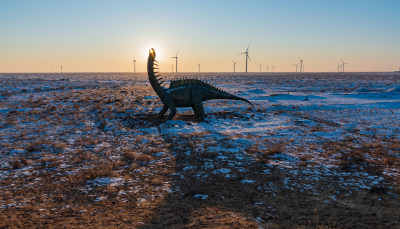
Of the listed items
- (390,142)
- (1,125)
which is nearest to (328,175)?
(390,142)

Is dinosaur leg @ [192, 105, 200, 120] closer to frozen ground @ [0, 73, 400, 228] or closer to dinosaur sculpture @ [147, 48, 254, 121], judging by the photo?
dinosaur sculpture @ [147, 48, 254, 121]

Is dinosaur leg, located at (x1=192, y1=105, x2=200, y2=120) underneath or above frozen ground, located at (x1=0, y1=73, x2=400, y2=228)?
above

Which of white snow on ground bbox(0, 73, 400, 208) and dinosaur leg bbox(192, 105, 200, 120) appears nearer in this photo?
white snow on ground bbox(0, 73, 400, 208)

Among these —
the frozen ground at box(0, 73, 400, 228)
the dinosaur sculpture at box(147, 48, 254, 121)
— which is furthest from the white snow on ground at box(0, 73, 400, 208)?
the dinosaur sculpture at box(147, 48, 254, 121)

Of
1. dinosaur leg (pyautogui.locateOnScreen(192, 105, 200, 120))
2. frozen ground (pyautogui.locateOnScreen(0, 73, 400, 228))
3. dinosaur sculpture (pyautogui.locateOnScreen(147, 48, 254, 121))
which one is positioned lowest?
frozen ground (pyautogui.locateOnScreen(0, 73, 400, 228))

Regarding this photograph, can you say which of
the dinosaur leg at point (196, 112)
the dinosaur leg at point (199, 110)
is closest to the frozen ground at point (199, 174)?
the dinosaur leg at point (199, 110)

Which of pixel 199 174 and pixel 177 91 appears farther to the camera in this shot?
pixel 177 91

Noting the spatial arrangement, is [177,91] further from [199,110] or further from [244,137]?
[244,137]

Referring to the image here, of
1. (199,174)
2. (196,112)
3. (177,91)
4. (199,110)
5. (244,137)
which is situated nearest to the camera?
(199,174)

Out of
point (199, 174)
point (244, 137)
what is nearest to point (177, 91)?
point (244, 137)

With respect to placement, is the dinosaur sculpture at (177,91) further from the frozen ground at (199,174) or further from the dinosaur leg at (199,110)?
the frozen ground at (199,174)

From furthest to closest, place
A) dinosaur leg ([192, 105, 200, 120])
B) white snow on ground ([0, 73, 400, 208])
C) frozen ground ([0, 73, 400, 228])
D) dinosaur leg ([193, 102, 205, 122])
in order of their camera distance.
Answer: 1. dinosaur leg ([192, 105, 200, 120])
2. dinosaur leg ([193, 102, 205, 122])
3. white snow on ground ([0, 73, 400, 208])
4. frozen ground ([0, 73, 400, 228])

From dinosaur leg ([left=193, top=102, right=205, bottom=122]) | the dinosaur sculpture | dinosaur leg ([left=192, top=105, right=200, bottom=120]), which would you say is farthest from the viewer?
dinosaur leg ([left=192, top=105, right=200, bottom=120])

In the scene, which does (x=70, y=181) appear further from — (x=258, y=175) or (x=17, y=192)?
(x=258, y=175)
